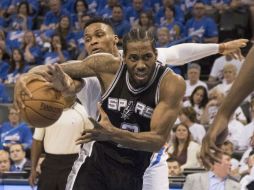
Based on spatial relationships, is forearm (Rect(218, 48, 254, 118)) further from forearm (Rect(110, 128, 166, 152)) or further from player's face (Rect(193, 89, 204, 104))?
player's face (Rect(193, 89, 204, 104))

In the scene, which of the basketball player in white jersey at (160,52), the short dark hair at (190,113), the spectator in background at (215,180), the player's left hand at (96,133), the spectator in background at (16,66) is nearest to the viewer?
the player's left hand at (96,133)

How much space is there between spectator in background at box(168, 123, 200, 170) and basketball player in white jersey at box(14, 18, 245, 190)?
224 centimetres

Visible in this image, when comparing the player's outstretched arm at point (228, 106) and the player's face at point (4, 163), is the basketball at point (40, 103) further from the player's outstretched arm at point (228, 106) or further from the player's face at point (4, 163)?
the player's face at point (4, 163)

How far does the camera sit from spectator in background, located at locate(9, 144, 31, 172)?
8062 millimetres

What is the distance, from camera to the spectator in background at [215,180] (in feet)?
20.5

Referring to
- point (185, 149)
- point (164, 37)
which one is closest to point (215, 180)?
point (185, 149)

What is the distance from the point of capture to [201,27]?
10734 mm

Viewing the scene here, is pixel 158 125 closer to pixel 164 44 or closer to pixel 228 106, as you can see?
pixel 228 106

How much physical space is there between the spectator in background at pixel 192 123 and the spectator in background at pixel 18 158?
6.18ft

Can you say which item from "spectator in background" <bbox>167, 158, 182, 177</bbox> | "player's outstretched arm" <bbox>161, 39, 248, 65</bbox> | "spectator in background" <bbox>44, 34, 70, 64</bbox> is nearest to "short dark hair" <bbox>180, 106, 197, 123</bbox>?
"spectator in background" <bbox>167, 158, 182, 177</bbox>

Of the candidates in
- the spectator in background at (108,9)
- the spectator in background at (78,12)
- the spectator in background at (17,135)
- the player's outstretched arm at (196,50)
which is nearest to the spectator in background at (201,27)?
the spectator in background at (108,9)

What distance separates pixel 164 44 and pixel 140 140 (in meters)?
6.39

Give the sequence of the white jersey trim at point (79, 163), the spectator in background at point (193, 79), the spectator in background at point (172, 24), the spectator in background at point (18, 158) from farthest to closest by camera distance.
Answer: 1. the spectator in background at point (172, 24)
2. the spectator in background at point (193, 79)
3. the spectator in background at point (18, 158)
4. the white jersey trim at point (79, 163)

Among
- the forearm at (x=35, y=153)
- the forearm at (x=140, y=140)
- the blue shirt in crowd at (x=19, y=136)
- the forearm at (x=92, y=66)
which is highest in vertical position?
the forearm at (x=92, y=66)
